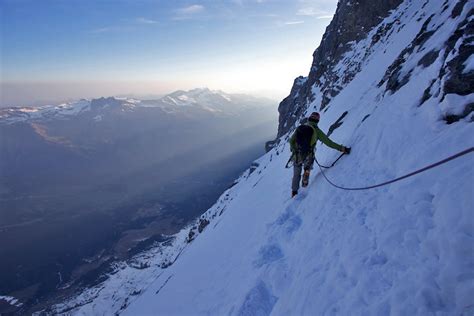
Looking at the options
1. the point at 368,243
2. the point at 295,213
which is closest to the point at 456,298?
the point at 368,243

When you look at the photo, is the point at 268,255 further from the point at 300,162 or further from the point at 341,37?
the point at 341,37

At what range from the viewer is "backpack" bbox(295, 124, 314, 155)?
10984mm

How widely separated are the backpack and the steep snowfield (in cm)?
132

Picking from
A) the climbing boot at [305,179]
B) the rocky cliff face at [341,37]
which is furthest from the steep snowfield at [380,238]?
the rocky cliff face at [341,37]

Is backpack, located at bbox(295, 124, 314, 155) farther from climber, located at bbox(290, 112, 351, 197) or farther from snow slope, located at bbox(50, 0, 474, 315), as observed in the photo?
snow slope, located at bbox(50, 0, 474, 315)

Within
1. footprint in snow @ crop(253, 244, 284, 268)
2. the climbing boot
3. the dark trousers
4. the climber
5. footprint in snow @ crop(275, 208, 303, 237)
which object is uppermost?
the climber

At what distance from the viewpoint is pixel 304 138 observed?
11117 millimetres

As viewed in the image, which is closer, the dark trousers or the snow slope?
the snow slope

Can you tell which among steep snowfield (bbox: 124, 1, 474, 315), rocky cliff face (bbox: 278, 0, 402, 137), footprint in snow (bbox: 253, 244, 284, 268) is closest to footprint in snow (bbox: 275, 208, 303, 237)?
steep snowfield (bbox: 124, 1, 474, 315)

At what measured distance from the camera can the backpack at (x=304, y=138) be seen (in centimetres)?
1098

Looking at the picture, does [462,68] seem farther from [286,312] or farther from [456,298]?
[286,312]

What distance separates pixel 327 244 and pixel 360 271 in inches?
67.8

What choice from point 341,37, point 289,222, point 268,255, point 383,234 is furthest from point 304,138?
point 341,37

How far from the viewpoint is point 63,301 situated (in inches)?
5084
